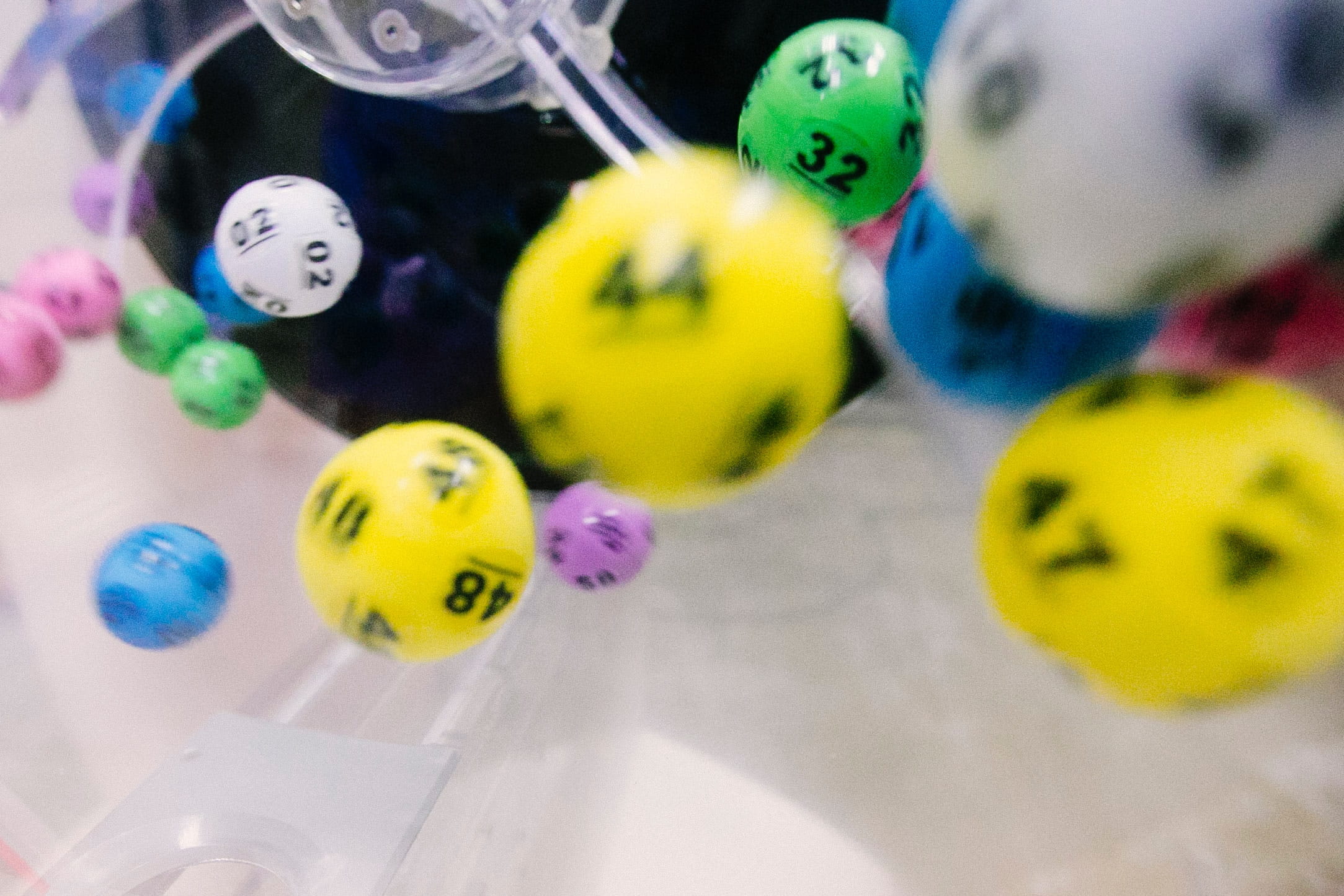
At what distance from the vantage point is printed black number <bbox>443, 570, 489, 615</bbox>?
35cm

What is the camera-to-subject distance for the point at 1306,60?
191 millimetres

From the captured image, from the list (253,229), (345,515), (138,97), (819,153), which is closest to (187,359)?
(253,229)

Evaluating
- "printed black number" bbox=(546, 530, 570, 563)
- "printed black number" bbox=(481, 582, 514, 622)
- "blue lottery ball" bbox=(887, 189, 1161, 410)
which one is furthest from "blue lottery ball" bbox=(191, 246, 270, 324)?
"blue lottery ball" bbox=(887, 189, 1161, 410)

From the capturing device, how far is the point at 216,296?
0.71 meters

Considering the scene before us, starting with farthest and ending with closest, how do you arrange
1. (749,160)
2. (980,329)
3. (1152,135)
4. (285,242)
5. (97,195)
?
1. (97,195)
2. (285,242)
3. (749,160)
4. (980,329)
5. (1152,135)

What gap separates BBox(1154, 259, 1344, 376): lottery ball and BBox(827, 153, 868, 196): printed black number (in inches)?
5.4

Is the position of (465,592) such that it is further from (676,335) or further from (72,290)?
(72,290)

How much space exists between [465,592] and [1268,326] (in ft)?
0.95

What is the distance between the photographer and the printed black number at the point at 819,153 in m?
0.36

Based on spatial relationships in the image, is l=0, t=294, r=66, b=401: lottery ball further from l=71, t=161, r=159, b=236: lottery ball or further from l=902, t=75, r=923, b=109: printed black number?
l=902, t=75, r=923, b=109: printed black number

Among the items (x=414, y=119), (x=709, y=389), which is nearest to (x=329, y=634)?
(x=414, y=119)

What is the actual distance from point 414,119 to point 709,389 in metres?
0.64

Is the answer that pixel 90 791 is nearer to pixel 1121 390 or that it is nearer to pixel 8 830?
pixel 8 830

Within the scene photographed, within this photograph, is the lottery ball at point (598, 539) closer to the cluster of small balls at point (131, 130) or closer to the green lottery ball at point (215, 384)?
the green lottery ball at point (215, 384)
